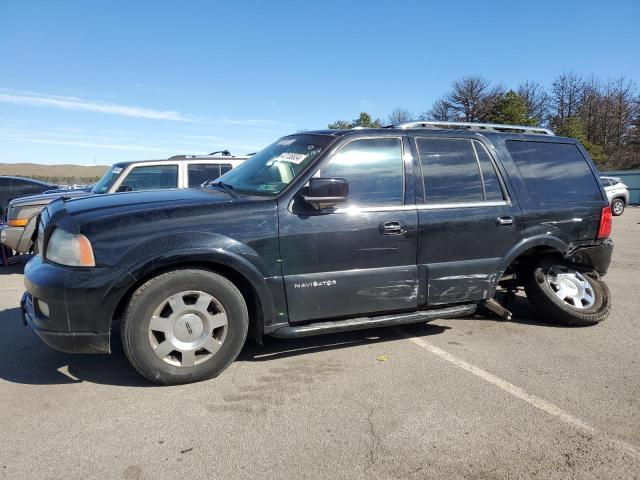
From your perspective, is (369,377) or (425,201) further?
(425,201)

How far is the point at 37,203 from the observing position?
7961 millimetres

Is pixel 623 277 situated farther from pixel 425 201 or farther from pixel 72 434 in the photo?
pixel 72 434

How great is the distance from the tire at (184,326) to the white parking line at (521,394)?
1.72 meters

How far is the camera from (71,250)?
322 centimetres

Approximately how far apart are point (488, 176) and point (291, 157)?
6.00 ft

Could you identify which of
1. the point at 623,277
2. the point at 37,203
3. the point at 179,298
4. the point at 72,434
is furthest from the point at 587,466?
the point at 37,203

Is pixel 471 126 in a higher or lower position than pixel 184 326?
higher

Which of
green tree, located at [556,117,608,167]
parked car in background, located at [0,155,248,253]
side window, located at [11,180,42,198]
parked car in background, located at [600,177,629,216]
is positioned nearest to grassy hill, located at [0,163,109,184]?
side window, located at [11,180,42,198]

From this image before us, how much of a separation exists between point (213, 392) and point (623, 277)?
669 centimetres

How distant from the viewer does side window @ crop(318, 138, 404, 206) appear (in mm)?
3869

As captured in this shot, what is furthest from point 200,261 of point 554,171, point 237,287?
point 554,171

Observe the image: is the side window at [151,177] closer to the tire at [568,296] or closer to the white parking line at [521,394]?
the white parking line at [521,394]

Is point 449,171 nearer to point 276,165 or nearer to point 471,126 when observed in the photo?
point 471,126

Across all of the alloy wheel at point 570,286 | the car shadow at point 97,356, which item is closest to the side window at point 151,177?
the car shadow at point 97,356
